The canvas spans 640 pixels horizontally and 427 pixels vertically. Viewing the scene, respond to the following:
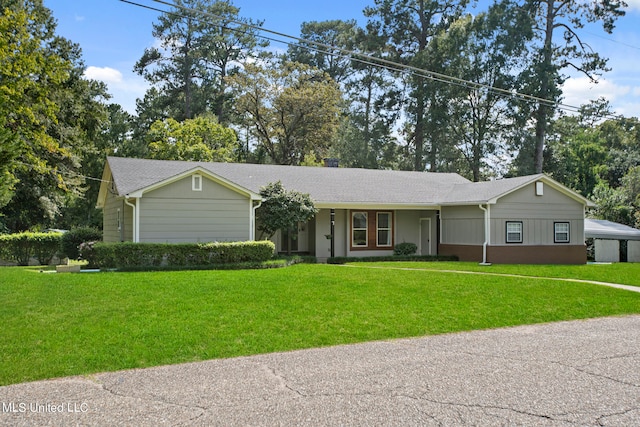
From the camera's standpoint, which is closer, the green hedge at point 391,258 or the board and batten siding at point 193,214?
the board and batten siding at point 193,214

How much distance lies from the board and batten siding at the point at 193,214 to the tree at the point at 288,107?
2082cm

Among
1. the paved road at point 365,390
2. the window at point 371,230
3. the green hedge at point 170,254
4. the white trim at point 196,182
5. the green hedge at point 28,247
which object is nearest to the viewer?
the paved road at point 365,390

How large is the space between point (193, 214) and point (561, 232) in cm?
1497

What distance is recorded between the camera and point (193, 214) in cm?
1845

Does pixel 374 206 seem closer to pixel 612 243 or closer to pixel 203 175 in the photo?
pixel 203 175

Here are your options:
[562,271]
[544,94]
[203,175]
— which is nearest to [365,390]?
[203,175]

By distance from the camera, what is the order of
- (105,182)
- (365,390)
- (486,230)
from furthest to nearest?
(105,182), (486,230), (365,390)

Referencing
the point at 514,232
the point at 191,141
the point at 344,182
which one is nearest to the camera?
the point at 514,232

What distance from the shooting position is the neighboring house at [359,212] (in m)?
18.4

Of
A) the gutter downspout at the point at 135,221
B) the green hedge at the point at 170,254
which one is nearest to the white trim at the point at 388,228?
the green hedge at the point at 170,254

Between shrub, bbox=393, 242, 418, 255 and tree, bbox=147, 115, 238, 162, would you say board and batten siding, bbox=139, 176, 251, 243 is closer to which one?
shrub, bbox=393, 242, 418, 255

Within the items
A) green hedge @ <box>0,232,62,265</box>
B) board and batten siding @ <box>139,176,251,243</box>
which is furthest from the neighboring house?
green hedge @ <box>0,232,62,265</box>

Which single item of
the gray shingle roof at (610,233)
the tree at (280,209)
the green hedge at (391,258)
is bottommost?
the green hedge at (391,258)

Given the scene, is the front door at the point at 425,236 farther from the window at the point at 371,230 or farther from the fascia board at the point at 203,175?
the fascia board at the point at 203,175
